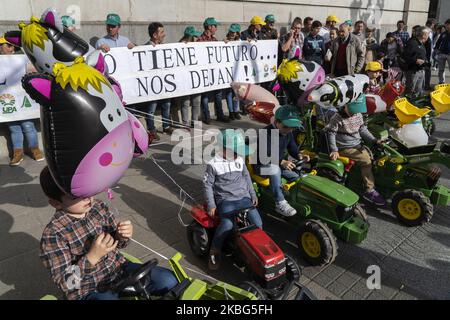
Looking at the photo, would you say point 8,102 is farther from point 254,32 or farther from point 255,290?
point 254,32

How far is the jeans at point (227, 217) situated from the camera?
3.27m

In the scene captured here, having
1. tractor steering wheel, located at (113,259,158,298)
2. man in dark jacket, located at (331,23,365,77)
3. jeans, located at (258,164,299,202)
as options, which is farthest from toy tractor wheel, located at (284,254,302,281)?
man in dark jacket, located at (331,23,365,77)

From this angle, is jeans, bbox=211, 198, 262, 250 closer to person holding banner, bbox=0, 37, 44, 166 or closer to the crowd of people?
the crowd of people

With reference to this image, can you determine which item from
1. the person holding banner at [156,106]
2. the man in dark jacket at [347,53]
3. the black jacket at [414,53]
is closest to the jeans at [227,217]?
the person holding banner at [156,106]

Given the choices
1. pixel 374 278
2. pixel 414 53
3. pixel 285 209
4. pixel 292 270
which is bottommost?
pixel 374 278

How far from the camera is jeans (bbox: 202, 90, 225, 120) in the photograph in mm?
8134

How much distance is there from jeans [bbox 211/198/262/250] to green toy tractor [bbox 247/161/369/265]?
1.67 feet

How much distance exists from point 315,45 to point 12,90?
6547 mm

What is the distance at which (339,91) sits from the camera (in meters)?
3.79

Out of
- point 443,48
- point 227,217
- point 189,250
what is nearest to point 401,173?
point 227,217

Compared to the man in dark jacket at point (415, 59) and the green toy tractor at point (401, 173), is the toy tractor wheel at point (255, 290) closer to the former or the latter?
the green toy tractor at point (401, 173)

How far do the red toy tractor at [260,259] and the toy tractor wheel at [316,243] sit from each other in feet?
1.61

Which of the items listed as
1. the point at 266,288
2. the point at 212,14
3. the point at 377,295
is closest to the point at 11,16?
the point at 212,14

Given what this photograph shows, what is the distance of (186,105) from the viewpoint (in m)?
7.71
